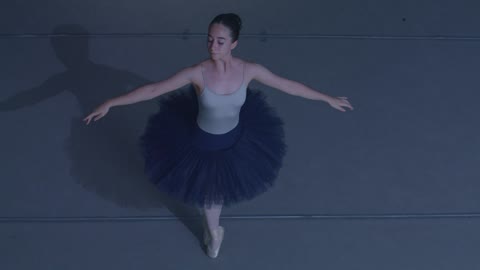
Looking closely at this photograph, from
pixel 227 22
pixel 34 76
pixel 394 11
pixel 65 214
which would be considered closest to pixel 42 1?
pixel 34 76

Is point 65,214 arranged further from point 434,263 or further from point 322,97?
point 434,263

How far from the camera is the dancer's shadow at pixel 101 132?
1.65 m

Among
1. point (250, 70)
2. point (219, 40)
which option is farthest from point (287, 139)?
point (219, 40)

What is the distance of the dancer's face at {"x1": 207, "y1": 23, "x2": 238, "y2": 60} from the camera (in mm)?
1140

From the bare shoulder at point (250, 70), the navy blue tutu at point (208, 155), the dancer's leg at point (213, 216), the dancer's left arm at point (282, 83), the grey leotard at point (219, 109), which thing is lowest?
the dancer's leg at point (213, 216)

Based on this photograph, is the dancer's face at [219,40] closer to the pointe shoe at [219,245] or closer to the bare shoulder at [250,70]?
the bare shoulder at [250,70]

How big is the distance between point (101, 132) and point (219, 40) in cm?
81

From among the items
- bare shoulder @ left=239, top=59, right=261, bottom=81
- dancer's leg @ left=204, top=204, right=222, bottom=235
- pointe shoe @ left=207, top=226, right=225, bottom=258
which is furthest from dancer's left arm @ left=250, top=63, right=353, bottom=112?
pointe shoe @ left=207, top=226, right=225, bottom=258

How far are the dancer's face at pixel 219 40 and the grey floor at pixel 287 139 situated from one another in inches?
24.7

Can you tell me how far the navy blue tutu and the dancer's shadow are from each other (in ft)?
0.84

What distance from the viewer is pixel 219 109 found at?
4.10ft

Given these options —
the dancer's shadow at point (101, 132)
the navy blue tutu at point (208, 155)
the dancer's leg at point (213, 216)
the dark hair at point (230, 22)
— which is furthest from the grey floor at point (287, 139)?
the dark hair at point (230, 22)

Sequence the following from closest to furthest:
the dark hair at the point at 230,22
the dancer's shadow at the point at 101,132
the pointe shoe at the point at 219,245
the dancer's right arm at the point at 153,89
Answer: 1. the dark hair at the point at 230,22
2. the dancer's right arm at the point at 153,89
3. the pointe shoe at the point at 219,245
4. the dancer's shadow at the point at 101,132

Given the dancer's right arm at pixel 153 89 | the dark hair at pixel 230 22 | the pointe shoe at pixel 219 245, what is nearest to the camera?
the dark hair at pixel 230 22
